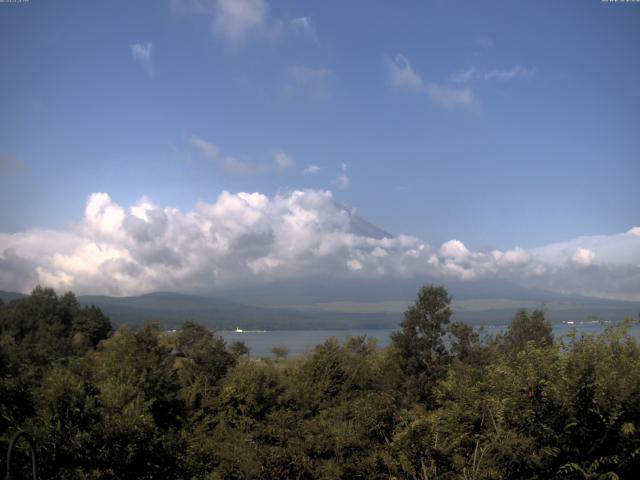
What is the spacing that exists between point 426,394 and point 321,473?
2272cm

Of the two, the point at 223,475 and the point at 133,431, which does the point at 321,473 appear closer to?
the point at 223,475

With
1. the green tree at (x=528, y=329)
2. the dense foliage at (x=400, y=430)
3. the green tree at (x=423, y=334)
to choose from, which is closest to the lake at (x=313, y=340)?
the green tree at (x=528, y=329)

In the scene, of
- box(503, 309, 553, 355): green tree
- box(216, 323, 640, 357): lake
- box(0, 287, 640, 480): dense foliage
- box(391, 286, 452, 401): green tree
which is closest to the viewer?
box(0, 287, 640, 480): dense foliage

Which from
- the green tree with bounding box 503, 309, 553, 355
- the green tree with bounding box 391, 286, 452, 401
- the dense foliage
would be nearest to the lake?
the green tree with bounding box 503, 309, 553, 355

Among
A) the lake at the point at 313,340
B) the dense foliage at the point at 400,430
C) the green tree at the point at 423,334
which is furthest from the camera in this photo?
the green tree at the point at 423,334

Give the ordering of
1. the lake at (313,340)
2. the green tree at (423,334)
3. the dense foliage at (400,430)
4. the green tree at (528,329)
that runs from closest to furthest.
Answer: the dense foliage at (400,430) < the lake at (313,340) < the green tree at (423,334) < the green tree at (528,329)

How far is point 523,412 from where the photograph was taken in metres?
11.8

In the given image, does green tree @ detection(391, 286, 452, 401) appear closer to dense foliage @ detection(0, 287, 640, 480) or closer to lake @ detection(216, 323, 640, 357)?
lake @ detection(216, 323, 640, 357)

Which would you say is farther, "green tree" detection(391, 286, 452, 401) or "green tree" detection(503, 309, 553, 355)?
"green tree" detection(503, 309, 553, 355)

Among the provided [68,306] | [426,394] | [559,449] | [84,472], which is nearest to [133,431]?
[84,472]

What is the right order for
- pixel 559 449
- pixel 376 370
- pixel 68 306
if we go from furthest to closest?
pixel 68 306 < pixel 376 370 < pixel 559 449

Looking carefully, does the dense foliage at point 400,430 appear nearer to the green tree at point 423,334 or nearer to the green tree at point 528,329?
Result: the green tree at point 423,334

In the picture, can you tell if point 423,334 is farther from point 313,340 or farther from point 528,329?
point 313,340

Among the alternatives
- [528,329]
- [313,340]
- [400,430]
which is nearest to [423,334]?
[528,329]
